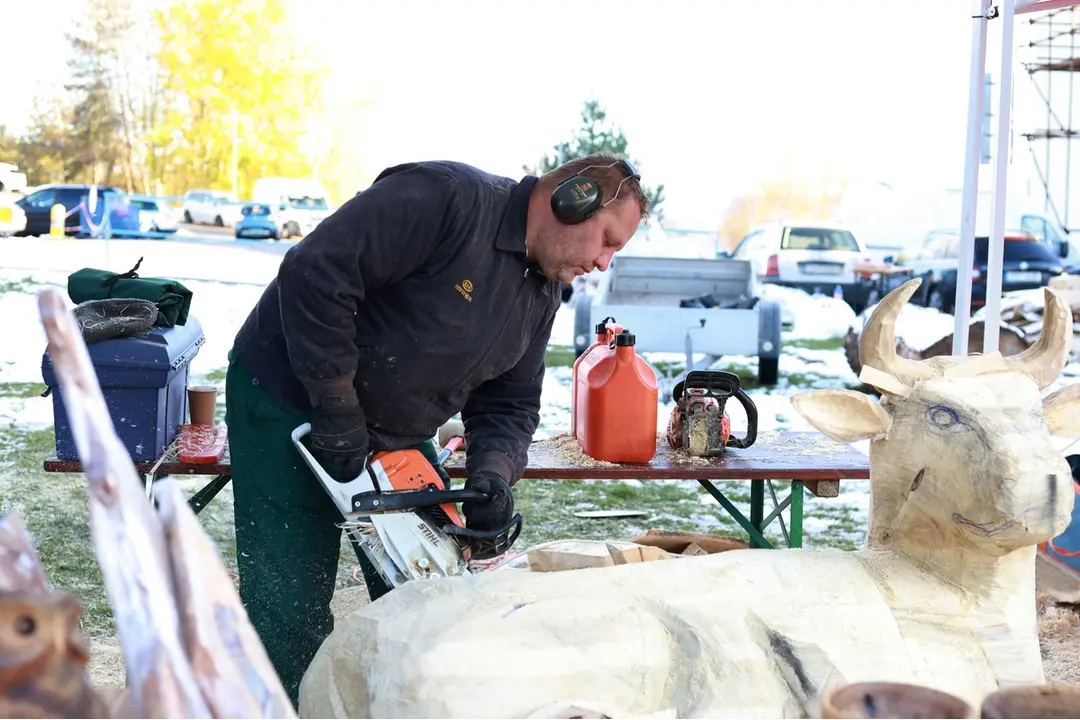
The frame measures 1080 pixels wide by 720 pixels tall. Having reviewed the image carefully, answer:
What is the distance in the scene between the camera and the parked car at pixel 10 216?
48.3 feet

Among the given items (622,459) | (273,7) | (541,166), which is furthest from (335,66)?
(622,459)

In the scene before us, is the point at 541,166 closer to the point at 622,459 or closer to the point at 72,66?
the point at 72,66

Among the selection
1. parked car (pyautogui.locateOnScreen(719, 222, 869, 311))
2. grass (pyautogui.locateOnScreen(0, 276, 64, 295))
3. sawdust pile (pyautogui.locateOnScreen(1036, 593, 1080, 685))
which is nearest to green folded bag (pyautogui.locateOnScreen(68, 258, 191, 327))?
sawdust pile (pyautogui.locateOnScreen(1036, 593, 1080, 685))

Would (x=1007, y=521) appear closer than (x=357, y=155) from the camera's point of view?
Yes

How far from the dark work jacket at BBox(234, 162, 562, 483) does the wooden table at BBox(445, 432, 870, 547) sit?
0.66 meters

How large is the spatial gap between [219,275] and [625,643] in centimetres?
1550

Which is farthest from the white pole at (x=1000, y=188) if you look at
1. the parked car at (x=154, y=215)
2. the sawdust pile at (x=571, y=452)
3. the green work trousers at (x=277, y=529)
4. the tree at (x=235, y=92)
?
the tree at (x=235, y=92)

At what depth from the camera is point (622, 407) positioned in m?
3.82

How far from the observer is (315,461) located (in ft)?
9.07

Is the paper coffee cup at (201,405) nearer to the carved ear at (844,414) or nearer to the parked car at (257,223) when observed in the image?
the carved ear at (844,414)

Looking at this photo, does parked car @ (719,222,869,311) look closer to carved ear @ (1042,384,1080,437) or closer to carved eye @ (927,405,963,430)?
carved ear @ (1042,384,1080,437)

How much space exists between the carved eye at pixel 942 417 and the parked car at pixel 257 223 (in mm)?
21407

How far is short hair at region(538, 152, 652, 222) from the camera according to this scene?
106 inches

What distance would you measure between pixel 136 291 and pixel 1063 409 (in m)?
3.02
